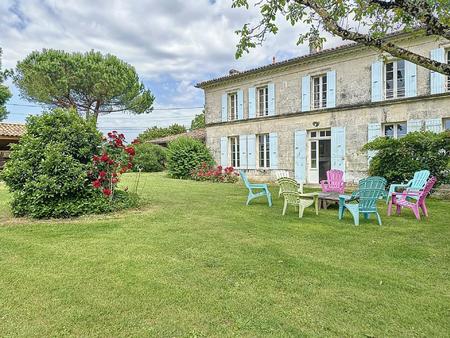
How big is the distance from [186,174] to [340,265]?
1351 centimetres

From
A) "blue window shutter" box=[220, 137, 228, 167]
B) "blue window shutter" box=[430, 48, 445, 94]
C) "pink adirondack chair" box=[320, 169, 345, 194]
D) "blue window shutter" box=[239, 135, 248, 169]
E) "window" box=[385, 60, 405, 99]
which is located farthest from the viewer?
"blue window shutter" box=[220, 137, 228, 167]

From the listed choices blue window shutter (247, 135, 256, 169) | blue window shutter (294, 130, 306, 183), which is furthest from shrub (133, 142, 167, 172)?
blue window shutter (294, 130, 306, 183)

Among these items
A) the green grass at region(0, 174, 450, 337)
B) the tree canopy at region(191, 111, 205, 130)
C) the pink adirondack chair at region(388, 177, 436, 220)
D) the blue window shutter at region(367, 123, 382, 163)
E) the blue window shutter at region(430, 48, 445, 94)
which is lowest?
the green grass at region(0, 174, 450, 337)

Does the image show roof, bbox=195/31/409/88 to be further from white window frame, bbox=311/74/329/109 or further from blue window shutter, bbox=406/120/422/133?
blue window shutter, bbox=406/120/422/133

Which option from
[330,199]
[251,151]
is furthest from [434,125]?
[251,151]

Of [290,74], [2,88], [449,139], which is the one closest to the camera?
[449,139]

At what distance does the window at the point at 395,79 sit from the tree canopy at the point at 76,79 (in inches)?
686

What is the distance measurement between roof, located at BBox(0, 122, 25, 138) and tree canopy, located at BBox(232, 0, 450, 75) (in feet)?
47.2

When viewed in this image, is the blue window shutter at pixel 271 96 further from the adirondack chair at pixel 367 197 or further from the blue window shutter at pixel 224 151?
the adirondack chair at pixel 367 197

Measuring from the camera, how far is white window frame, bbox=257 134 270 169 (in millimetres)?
15578

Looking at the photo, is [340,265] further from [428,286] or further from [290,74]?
[290,74]

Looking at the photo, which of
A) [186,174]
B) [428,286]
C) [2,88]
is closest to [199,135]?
[186,174]

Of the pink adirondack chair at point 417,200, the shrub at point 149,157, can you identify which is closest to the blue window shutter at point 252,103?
the shrub at point 149,157

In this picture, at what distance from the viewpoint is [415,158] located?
9.36 metres
